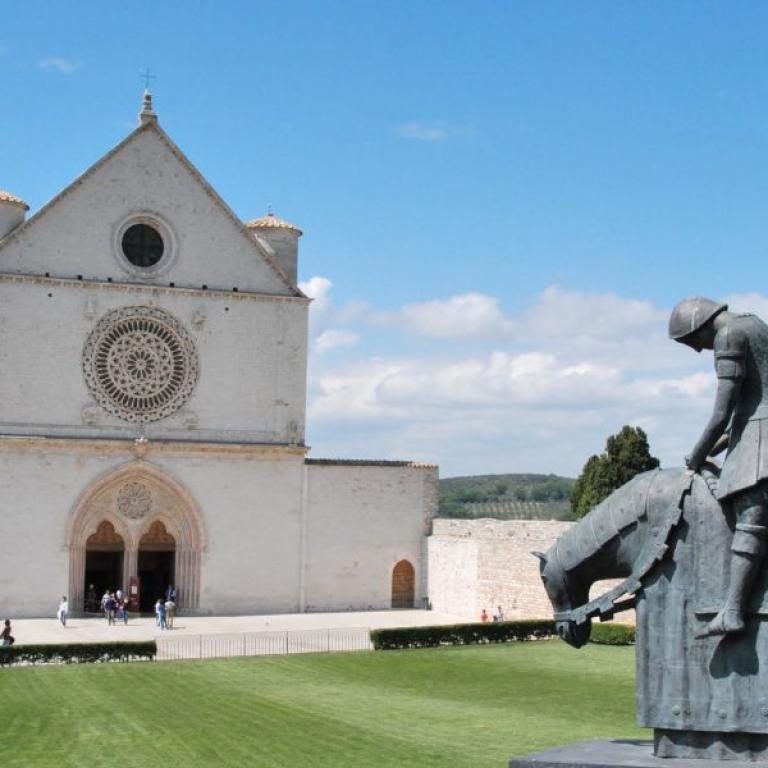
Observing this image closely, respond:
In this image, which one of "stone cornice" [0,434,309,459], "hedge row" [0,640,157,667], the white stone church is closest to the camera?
"hedge row" [0,640,157,667]

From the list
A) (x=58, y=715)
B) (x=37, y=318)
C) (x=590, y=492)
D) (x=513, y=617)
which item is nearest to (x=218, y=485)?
(x=37, y=318)

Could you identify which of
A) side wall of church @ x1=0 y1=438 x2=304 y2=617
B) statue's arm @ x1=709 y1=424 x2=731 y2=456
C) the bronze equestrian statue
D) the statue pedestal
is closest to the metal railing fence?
side wall of church @ x1=0 y1=438 x2=304 y2=617

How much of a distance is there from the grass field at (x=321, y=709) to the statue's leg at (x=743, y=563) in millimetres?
9569

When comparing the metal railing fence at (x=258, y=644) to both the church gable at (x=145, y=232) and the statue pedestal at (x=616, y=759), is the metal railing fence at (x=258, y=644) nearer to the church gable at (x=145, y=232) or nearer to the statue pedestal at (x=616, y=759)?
the church gable at (x=145, y=232)

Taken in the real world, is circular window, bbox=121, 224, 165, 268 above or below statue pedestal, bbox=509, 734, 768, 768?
above

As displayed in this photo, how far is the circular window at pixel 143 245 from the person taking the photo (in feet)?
147

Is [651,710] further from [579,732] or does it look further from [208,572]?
[208,572]

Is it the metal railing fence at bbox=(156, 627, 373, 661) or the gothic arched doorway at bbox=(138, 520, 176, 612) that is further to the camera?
the gothic arched doorway at bbox=(138, 520, 176, 612)

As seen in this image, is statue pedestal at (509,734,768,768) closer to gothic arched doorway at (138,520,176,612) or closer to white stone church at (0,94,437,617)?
white stone church at (0,94,437,617)

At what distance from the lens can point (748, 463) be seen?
24.9 ft

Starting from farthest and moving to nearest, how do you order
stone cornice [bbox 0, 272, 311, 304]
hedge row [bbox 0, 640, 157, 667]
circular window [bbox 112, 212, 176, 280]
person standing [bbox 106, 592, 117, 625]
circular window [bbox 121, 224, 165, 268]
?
circular window [bbox 121, 224, 165, 268] < circular window [bbox 112, 212, 176, 280] < stone cornice [bbox 0, 272, 311, 304] < person standing [bbox 106, 592, 117, 625] < hedge row [bbox 0, 640, 157, 667]

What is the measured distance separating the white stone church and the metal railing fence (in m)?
7.59

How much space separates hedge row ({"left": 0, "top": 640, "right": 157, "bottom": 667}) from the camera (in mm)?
30353

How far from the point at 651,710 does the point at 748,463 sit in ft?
5.26
